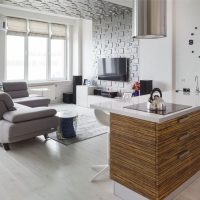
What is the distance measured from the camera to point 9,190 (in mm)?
2439

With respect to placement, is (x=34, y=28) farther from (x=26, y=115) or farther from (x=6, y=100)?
(x=26, y=115)

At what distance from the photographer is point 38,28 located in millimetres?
7488

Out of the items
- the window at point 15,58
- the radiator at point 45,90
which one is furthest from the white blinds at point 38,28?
the radiator at point 45,90

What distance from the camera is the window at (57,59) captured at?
8080 mm

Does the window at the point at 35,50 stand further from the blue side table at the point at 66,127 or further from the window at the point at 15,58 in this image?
the blue side table at the point at 66,127

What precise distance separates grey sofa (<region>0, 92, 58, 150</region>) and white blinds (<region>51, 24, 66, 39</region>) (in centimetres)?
462

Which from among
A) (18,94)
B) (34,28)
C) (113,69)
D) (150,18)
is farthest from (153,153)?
(34,28)

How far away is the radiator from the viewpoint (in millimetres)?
7250

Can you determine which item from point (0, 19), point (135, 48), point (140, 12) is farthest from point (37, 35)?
point (140, 12)

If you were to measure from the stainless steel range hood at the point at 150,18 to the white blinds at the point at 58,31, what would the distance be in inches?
223

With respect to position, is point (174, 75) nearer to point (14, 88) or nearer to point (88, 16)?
point (88, 16)

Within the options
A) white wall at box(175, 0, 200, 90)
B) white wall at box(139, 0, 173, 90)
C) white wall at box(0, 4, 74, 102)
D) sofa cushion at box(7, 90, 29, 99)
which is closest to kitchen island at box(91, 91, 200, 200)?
white wall at box(175, 0, 200, 90)

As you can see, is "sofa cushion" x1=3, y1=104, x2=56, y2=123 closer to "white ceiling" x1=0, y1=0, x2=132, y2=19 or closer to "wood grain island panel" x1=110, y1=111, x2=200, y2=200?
"wood grain island panel" x1=110, y1=111, x2=200, y2=200

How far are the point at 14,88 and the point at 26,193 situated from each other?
4120 mm
